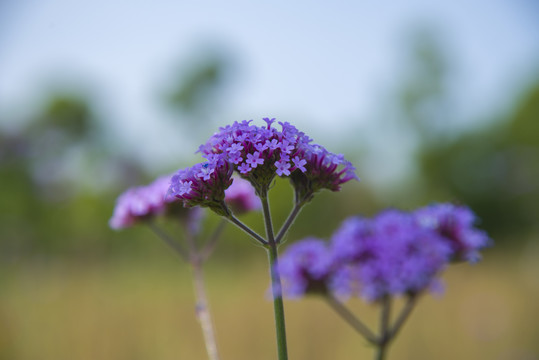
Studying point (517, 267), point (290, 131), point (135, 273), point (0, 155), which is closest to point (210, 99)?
point (0, 155)

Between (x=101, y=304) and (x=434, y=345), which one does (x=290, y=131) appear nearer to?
(x=434, y=345)

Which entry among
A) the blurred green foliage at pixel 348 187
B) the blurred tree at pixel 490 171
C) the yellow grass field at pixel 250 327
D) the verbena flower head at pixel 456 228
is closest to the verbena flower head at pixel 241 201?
the verbena flower head at pixel 456 228

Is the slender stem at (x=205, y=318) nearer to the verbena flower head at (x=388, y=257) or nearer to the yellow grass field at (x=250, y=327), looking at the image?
the verbena flower head at (x=388, y=257)

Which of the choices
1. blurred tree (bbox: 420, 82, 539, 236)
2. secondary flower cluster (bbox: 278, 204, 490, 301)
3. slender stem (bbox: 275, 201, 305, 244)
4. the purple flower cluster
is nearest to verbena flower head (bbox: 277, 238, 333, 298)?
secondary flower cluster (bbox: 278, 204, 490, 301)

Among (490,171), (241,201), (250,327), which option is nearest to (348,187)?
(490,171)

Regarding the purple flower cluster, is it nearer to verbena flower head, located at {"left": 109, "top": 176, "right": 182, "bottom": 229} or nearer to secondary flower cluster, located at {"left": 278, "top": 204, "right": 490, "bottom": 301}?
verbena flower head, located at {"left": 109, "top": 176, "right": 182, "bottom": 229}
